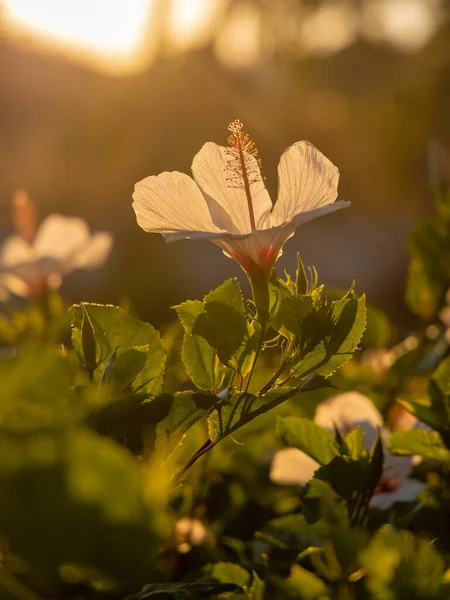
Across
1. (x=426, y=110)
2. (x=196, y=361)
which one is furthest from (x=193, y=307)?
(x=426, y=110)

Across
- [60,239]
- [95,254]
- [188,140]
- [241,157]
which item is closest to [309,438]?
[241,157]

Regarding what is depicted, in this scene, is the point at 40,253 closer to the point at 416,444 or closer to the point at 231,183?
the point at 231,183

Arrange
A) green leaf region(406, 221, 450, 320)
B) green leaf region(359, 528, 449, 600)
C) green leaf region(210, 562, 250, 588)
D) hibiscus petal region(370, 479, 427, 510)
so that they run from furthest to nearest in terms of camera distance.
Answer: green leaf region(406, 221, 450, 320)
hibiscus petal region(370, 479, 427, 510)
green leaf region(210, 562, 250, 588)
green leaf region(359, 528, 449, 600)

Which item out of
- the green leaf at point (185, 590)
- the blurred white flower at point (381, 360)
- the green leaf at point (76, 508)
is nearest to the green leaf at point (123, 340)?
the green leaf at point (185, 590)

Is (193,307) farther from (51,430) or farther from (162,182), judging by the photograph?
(51,430)

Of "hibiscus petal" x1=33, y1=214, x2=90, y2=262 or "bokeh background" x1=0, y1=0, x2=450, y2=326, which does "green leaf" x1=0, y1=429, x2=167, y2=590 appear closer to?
"hibiscus petal" x1=33, y1=214, x2=90, y2=262

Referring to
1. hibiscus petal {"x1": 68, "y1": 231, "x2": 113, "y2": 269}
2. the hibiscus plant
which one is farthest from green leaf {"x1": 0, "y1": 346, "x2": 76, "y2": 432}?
hibiscus petal {"x1": 68, "y1": 231, "x2": 113, "y2": 269}

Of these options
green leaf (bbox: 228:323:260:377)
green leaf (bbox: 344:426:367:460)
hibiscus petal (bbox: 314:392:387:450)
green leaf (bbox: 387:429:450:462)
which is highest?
green leaf (bbox: 228:323:260:377)

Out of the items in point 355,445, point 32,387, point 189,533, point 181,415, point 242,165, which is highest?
point 242,165
